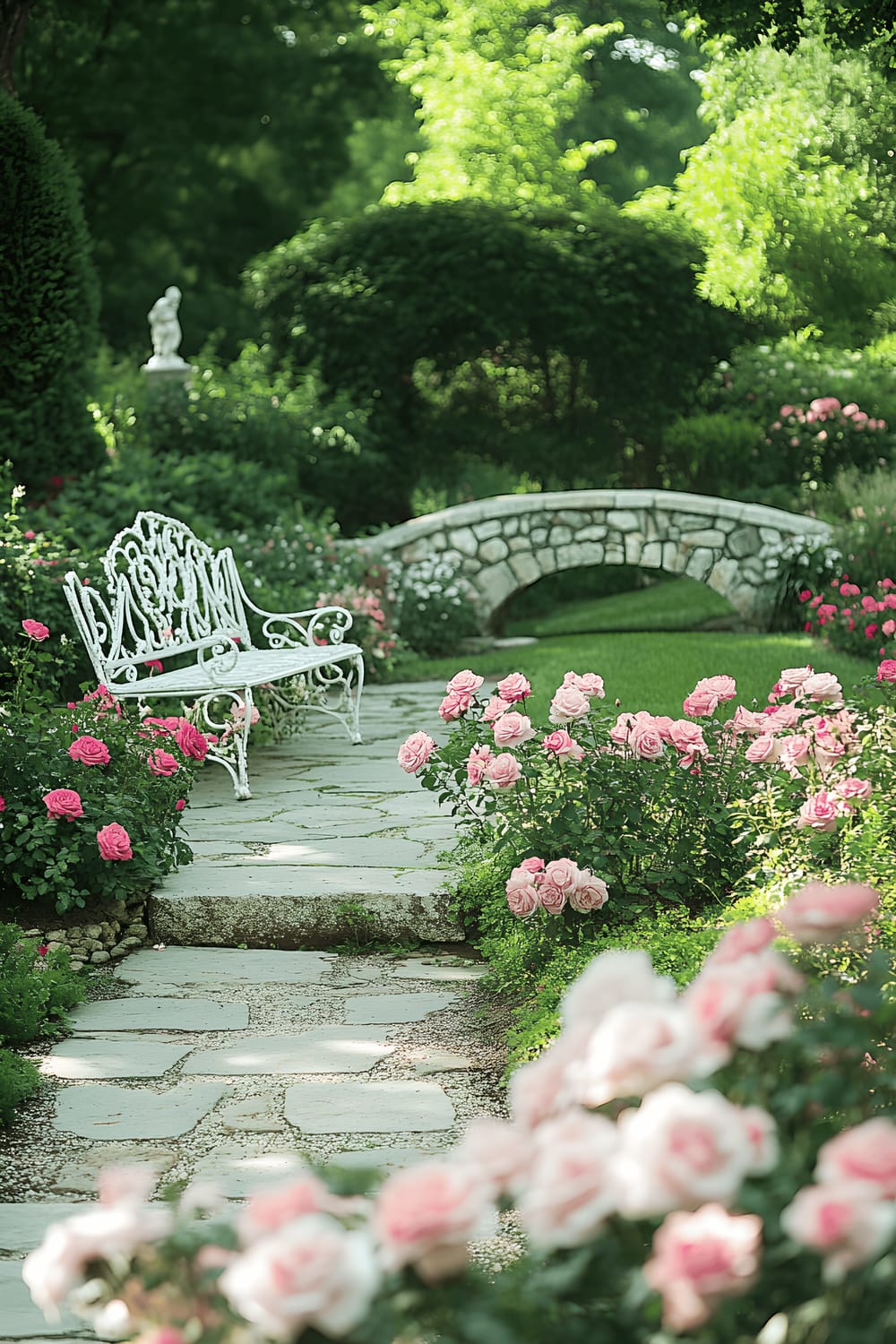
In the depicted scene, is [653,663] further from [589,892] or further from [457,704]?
[589,892]

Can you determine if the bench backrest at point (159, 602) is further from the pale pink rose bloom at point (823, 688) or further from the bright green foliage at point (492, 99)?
the bright green foliage at point (492, 99)

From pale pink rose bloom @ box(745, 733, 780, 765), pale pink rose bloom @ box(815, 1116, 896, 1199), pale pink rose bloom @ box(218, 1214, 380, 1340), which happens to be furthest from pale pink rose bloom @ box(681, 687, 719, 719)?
pale pink rose bloom @ box(218, 1214, 380, 1340)

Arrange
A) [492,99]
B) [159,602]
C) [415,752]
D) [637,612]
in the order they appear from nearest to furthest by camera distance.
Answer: [415,752], [159,602], [637,612], [492,99]

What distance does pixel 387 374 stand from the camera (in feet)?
45.8

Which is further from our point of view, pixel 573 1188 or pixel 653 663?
pixel 653 663

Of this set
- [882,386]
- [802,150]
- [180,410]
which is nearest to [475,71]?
[802,150]

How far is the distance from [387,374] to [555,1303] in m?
13.1

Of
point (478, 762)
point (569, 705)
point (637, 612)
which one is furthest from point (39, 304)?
point (637, 612)

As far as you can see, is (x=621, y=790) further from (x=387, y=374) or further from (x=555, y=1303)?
(x=387, y=374)

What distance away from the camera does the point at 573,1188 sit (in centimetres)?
122

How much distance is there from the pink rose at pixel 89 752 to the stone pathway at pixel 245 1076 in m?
0.60

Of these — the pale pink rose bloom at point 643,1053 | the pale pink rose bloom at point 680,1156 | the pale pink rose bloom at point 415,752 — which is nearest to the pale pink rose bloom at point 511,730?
the pale pink rose bloom at point 415,752

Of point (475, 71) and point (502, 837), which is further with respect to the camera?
point (475, 71)

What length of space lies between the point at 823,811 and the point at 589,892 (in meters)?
0.64
